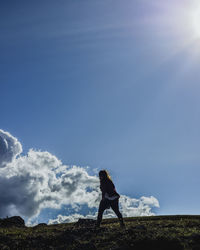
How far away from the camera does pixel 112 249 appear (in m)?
12.1

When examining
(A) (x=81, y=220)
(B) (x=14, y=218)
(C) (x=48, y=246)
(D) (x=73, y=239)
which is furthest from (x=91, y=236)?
(B) (x=14, y=218)

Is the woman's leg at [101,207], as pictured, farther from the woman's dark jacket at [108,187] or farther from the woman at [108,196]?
the woman's dark jacket at [108,187]

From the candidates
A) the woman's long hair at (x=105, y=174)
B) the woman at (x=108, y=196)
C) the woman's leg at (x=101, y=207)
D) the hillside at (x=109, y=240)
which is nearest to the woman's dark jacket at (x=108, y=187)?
the woman at (x=108, y=196)

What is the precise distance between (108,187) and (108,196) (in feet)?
1.85

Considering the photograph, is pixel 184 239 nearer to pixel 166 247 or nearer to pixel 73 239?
pixel 166 247

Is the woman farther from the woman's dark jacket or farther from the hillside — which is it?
the hillside

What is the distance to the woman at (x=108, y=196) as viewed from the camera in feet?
57.2

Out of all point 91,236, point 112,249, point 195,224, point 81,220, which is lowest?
point 112,249

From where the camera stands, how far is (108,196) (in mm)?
17391

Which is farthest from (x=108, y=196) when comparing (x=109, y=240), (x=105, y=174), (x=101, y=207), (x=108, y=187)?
(x=109, y=240)

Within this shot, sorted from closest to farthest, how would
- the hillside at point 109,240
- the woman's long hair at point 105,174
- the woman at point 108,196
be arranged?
the hillside at point 109,240
the woman at point 108,196
the woman's long hair at point 105,174

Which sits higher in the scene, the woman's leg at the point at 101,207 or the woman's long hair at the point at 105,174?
the woman's long hair at the point at 105,174

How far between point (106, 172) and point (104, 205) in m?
2.10

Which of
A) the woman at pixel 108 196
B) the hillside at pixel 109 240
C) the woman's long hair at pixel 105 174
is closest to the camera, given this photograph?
the hillside at pixel 109 240
